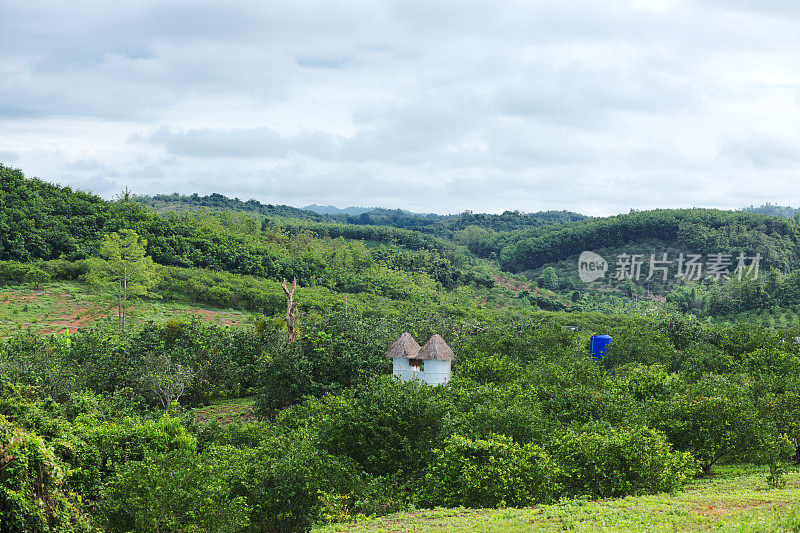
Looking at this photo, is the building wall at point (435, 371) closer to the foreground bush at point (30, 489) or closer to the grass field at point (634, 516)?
the grass field at point (634, 516)

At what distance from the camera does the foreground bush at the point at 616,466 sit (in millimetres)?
15663

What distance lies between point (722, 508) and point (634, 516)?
6.67 feet

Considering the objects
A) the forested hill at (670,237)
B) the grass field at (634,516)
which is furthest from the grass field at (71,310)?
the forested hill at (670,237)

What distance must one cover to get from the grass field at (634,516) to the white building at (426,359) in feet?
39.3

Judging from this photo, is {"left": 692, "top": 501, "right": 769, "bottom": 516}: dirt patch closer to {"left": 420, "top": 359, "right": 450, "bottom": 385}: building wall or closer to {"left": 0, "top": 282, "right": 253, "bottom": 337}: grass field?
{"left": 420, "top": 359, "right": 450, "bottom": 385}: building wall

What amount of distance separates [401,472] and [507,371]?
35.3 feet

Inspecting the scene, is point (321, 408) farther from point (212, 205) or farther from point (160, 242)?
point (212, 205)

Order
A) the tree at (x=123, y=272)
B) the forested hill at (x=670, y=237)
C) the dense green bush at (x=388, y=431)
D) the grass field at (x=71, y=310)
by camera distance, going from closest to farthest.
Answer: the dense green bush at (x=388, y=431)
the grass field at (x=71, y=310)
the tree at (x=123, y=272)
the forested hill at (x=670, y=237)

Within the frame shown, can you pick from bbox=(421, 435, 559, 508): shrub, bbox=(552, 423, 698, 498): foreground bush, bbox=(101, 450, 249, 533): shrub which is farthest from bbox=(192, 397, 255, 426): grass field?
bbox=(552, 423, 698, 498): foreground bush

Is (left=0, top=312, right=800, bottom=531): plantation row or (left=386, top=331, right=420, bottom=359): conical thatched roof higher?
(left=386, top=331, right=420, bottom=359): conical thatched roof

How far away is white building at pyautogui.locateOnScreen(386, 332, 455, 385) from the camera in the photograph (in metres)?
26.1

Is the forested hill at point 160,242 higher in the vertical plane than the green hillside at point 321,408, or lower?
higher

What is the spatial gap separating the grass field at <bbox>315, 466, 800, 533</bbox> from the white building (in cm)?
1197

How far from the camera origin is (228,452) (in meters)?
18.6
